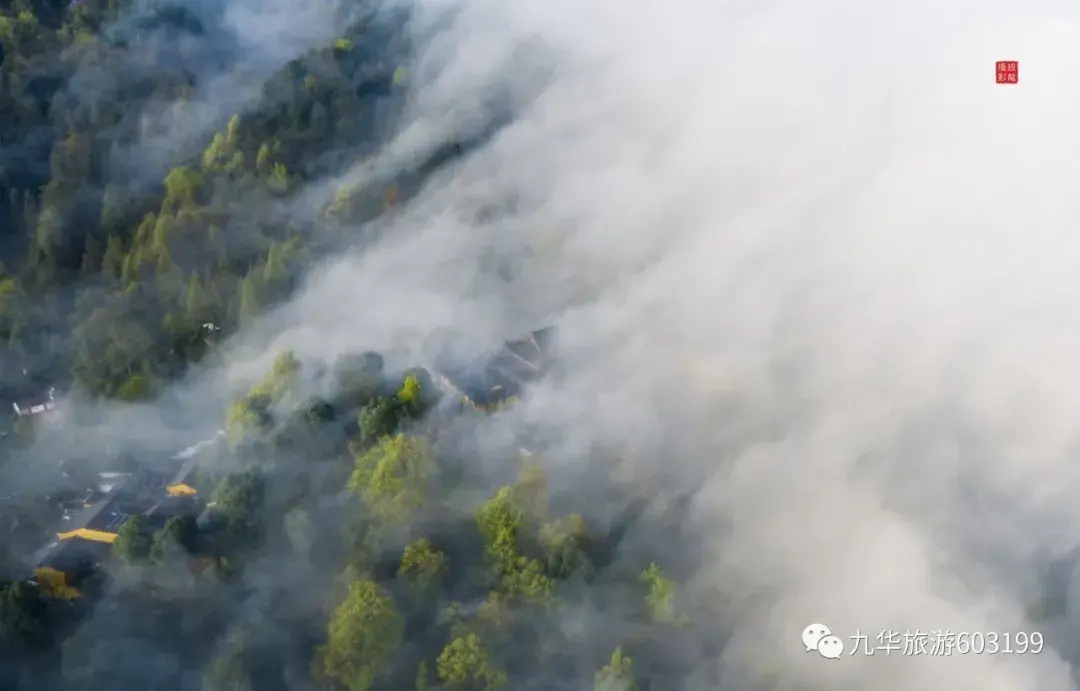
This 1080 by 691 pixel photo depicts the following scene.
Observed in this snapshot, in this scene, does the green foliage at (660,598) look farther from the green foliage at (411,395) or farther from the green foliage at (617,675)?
the green foliage at (411,395)

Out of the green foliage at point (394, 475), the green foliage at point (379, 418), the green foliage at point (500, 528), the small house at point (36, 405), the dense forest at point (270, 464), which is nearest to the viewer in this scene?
the dense forest at point (270, 464)

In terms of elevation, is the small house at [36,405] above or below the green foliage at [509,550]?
above

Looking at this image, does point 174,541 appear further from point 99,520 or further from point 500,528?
point 500,528

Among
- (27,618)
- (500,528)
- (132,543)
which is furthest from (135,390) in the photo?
(500,528)

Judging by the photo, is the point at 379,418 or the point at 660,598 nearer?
the point at 660,598

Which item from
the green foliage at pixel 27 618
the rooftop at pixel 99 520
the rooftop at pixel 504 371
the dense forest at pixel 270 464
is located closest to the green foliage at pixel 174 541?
the dense forest at pixel 270 464

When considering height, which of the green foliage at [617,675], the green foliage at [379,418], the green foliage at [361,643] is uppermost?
the green foliage at [379,418]

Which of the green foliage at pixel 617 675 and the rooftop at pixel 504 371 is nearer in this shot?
the green foliage at pixel 617 675
